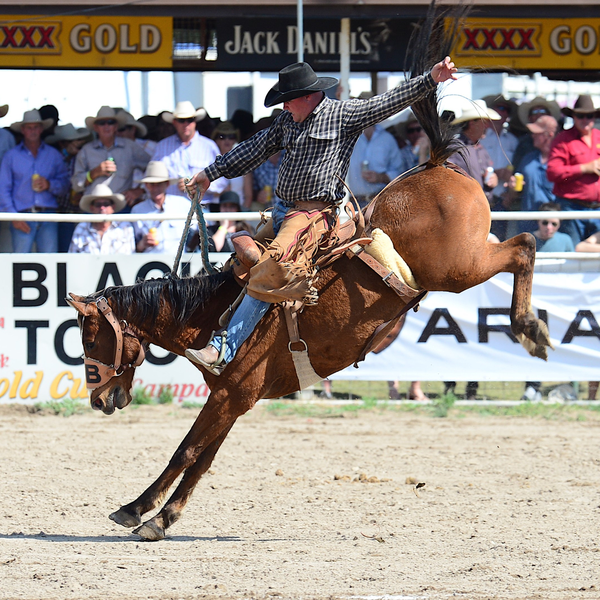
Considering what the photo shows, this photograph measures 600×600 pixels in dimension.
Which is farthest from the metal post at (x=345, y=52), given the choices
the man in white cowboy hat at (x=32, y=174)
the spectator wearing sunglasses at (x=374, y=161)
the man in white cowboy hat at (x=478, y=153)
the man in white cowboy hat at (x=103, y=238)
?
the man in white cowboy hat at (x=32, y=174)

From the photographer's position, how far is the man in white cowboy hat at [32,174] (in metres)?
9.77

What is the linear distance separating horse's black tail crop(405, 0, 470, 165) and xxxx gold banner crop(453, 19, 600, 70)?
5.90m

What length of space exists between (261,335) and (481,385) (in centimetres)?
430

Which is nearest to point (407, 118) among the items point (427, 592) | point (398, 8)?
point (398, 8)

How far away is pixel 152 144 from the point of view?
A: 33.6 ft

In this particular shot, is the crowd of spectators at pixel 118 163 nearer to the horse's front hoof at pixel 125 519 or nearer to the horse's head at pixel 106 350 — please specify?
the horse's head at pixel 106 350

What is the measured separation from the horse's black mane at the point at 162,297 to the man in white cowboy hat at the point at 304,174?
0.32 metres

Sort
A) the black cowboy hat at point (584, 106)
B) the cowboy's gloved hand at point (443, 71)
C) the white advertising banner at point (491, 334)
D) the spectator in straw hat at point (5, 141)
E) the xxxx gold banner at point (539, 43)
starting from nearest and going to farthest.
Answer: the cowboy's gloved hand at point (443, 71) < the white advertising banner at point (491, 334) < the black cowboy hat at point (584, 106) < the spectator in straw hat at point (5, 141) < the xxxx gold banner at point (539, 43)

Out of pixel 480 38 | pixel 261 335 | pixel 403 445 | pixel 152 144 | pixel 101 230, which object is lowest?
pixel 403 445

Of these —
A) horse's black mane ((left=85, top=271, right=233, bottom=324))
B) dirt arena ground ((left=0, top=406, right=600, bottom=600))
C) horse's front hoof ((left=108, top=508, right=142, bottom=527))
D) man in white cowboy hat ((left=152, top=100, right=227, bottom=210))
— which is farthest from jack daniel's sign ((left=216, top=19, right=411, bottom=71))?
horse's front hoof ((left=108, top=508, right=142, bottom=527))

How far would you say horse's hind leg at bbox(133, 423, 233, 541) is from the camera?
5.13 metres

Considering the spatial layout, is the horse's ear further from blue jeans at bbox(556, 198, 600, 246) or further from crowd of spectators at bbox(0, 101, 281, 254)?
blue jeans at bbox(556, 198, 600, 246)

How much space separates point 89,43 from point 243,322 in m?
6.98

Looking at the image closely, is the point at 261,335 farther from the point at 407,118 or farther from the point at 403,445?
the point at 407,118
